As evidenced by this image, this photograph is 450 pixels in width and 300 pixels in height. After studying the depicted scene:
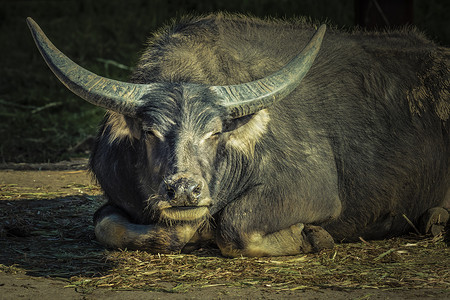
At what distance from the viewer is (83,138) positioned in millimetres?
9188

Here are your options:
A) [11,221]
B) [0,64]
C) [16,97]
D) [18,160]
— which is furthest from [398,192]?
[0,64]

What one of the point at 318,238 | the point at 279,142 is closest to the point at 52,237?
the point at 279,142

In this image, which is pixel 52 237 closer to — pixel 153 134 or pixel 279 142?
pixel 153 134

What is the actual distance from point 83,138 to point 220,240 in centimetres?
488

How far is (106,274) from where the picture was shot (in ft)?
13.7

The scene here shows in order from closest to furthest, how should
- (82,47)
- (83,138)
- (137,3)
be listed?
(83,138) → (82,47) → (137,3)

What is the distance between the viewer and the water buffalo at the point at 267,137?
4457mm

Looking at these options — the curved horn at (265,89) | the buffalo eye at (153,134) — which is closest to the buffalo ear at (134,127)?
the buffalo eye at (153,134)

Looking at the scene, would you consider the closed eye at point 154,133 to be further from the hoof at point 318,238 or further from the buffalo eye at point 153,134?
the hoof at point 318,238

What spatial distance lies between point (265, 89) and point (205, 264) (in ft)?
3.54

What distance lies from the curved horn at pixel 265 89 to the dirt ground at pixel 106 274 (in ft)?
2.99

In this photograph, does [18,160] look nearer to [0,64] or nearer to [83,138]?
[83,138]

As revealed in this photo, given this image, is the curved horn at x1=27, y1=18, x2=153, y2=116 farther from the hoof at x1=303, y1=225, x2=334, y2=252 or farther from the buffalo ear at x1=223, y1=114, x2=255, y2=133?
the hoof at x1=303, y1=225, x2=334, y2=252

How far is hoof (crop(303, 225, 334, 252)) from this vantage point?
15.5 ft
